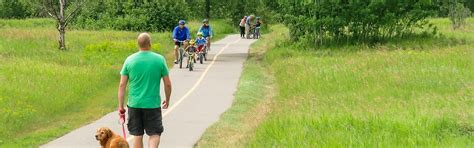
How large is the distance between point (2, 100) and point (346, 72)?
8.82 meters

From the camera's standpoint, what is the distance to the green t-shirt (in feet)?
28.8

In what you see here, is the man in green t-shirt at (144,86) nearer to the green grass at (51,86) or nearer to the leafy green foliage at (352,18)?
the green grass at (51,86)

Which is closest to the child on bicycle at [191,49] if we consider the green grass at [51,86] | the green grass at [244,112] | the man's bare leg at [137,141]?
the green grass at [244,112]

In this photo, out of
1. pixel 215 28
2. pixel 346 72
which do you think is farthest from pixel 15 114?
pixel 215 28

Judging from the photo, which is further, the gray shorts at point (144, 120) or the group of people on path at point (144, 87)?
the gray shorts at point (144, 120)

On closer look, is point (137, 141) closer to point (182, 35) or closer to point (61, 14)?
point (182, 35)

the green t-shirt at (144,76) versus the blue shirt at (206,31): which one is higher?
the green t-shirt at (144,76)

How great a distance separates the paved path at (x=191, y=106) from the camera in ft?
41.9

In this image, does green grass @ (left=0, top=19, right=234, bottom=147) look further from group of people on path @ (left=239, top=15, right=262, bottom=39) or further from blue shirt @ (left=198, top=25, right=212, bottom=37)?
group of people on path @ (left=239, top=15, right=262, bottom=39)

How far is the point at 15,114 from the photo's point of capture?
1475cm

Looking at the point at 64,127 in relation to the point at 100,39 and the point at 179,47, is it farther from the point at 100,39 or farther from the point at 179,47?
the point at 100,39

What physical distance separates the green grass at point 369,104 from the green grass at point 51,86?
3.32 meters

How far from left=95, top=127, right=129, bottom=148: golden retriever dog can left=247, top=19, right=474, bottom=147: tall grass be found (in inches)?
85.1

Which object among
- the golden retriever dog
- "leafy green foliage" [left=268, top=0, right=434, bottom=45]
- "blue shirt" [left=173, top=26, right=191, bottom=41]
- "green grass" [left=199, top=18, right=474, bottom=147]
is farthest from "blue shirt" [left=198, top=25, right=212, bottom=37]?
the golden retriever dog
